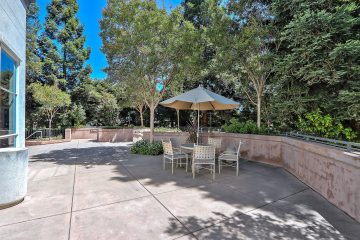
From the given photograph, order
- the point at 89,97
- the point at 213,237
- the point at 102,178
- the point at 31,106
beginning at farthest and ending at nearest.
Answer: the point at 89,97
the point at 31,106
the point at 102,178
the point at 213,237

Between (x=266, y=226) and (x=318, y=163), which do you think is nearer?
(x=266, y=226)

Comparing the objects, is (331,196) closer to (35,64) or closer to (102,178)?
(102,178)

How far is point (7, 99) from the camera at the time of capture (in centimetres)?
449

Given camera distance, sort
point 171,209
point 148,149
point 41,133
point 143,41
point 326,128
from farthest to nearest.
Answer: point 41,133 → point 148,149 → point 143,41 → point 326,128 → point 171,209

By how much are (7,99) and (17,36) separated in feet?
4.87

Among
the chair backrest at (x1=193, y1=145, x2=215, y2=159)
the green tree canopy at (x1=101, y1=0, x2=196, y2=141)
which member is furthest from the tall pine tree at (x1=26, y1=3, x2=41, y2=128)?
the chair backrest at (x1=193, y1=145, x2=215, y2=159)

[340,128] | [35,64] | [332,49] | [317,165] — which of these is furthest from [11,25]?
[35,64]

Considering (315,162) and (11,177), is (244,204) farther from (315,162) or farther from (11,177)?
(11,177)

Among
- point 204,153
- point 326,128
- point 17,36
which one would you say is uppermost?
point 17,36

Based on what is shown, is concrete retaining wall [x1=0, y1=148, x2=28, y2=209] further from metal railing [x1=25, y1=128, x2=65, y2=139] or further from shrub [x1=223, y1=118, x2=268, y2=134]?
metal railing [x1=25, y1=128, x2=65, y2=139]

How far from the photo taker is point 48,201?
3795mm

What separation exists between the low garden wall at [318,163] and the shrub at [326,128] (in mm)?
976

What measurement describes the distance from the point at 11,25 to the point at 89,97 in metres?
16.2

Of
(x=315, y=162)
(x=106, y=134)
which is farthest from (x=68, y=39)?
(x=315, y=162)
